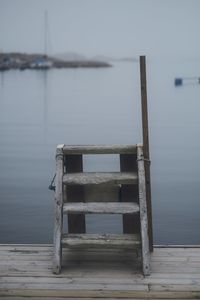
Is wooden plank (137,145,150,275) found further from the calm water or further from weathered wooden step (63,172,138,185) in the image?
the calm water

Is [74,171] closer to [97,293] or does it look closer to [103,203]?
[103,203]

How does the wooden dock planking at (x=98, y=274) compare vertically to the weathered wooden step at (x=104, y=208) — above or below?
below

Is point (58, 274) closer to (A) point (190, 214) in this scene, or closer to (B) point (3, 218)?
(B) point (3, 218)

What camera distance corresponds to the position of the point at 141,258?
604 cm

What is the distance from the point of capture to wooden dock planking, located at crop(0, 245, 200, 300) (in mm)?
5168

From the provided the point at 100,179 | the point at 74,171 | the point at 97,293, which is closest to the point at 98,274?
the point at 97,293

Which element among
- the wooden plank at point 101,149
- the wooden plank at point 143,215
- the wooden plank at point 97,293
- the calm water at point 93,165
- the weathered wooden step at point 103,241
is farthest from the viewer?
the calm water at point 93,165

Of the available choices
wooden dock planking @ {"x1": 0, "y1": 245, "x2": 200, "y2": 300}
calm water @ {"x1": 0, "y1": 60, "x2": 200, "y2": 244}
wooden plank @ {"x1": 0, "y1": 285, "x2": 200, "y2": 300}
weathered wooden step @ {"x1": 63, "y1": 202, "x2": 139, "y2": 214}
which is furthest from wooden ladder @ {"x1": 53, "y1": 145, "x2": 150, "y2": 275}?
calm water @ {"x1": 0, "y1": 60, "x2": 200, "y2": 244}

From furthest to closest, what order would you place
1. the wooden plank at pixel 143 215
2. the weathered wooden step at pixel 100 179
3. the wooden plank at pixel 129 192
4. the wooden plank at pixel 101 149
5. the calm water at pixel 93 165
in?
the calm water at pixel 93 165, the wooden plank at pixel 129 192, the wooden plank at pixel 101 149, the weathered wooden step at pixel 100 179, the wooden plank at pixel 143 215

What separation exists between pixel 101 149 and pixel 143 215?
0.87m

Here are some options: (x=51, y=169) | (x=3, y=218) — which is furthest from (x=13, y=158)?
(x=3, y=218)

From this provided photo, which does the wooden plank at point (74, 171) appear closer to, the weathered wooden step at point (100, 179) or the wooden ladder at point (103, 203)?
the wooden ladder at point (103, 203)

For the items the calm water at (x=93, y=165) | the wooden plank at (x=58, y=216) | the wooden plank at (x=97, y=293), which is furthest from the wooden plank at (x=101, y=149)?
the calm water at (x=93, y=165)

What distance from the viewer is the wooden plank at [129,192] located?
635 centimetres
